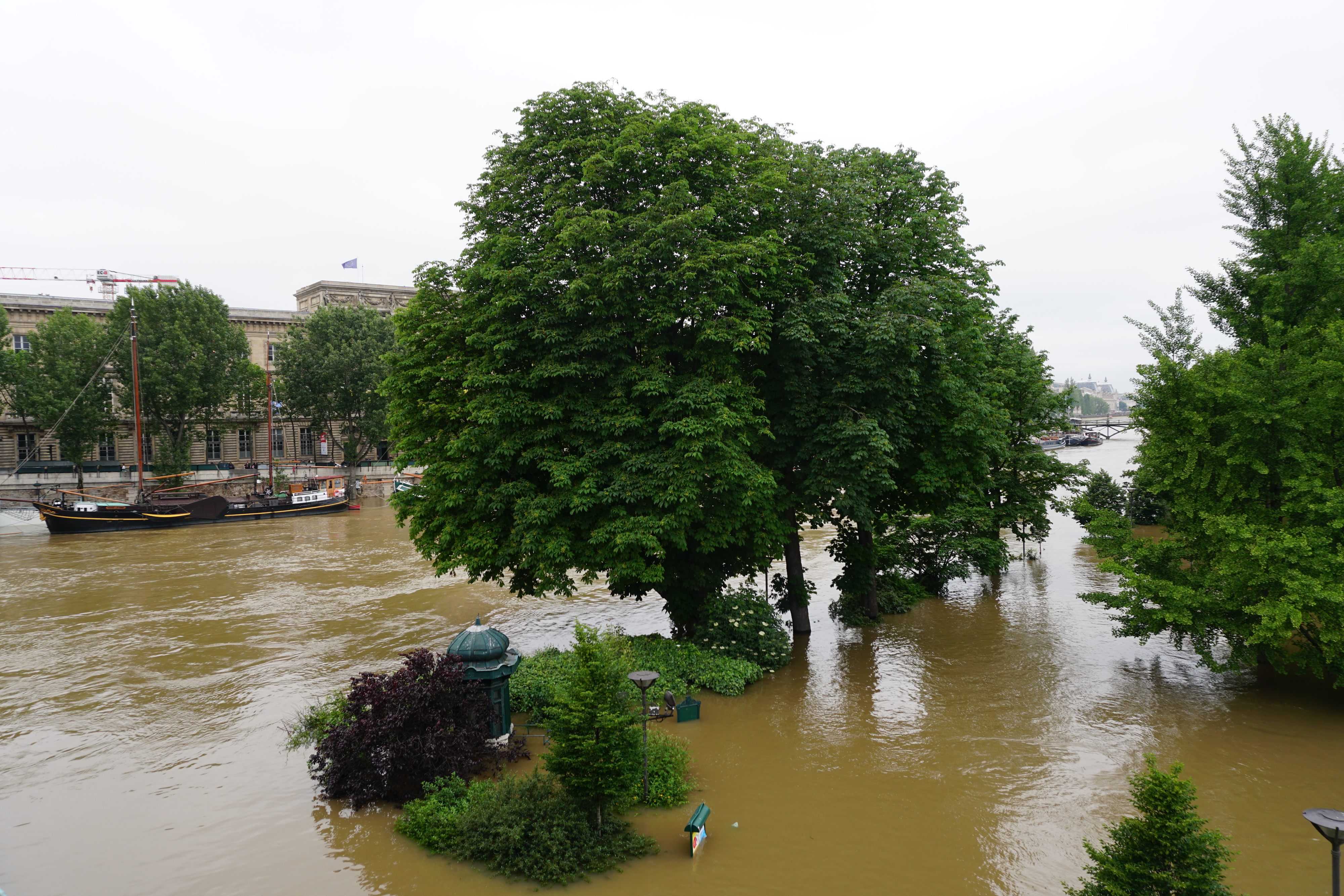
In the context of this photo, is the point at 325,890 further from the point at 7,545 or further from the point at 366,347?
the point at 366,347

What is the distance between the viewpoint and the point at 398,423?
17.9 meters

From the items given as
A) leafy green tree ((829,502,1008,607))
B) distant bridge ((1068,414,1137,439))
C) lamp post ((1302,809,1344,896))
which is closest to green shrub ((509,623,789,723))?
leafy green tree ((829,502,1008,607))

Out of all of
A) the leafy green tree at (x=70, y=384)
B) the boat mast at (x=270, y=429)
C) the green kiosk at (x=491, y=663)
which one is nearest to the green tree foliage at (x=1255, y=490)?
the green kiosk at (x=491, y=663)

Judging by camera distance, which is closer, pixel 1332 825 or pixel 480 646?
pixel 1332 825

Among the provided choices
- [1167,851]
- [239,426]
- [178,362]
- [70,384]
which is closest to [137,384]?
[178,362]

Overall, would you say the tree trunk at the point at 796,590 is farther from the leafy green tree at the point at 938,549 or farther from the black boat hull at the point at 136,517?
the black boat hull at the point at 136,517

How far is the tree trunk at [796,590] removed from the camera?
64.2 ft

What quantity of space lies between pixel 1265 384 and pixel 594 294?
1196cm

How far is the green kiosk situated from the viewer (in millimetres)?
11781

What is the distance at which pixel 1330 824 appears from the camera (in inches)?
255

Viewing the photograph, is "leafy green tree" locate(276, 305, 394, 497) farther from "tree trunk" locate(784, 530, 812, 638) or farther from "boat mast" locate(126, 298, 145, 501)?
"tree trunk" locate(784, 530, 812, 638)

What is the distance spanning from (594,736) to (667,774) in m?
2.27

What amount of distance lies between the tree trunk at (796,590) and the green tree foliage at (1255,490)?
6.75 metres

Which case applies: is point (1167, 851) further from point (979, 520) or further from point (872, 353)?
point (979, 520)
